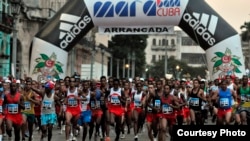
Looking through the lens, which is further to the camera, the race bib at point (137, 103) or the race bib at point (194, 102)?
the race bib at point (137, 103)

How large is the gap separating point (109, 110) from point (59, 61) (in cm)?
596

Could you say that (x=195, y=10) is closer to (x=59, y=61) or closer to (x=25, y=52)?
(x=59, y=61)

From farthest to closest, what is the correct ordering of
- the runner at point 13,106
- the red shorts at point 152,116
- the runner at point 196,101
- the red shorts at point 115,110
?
the runner at point 196,101 → the red shorts at point 115,110 → the red shorts at point 152,116 → the runner at point 13,106

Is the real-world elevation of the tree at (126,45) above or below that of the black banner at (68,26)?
above

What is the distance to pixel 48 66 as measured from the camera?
23.0 m

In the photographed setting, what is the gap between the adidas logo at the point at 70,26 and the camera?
74.7ft

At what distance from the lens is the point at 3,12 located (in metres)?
42.7

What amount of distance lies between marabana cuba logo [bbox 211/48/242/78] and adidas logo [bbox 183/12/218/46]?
21.6 inches

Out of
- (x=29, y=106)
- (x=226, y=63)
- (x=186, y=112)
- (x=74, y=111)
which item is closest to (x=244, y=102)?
(x=186, y=112)

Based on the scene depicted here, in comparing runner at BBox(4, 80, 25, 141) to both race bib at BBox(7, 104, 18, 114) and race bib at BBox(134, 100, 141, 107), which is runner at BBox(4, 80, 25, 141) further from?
race bib at BBox(134, 100, 141, 107)

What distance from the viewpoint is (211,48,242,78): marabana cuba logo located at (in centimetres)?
2250

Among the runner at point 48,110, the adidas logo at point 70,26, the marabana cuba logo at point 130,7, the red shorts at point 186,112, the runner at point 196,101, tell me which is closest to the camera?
the runner at point 48,110

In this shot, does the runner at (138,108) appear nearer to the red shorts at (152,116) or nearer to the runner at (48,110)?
the red shorts at (152,116)

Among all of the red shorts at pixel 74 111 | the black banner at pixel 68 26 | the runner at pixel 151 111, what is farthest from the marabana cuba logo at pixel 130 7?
the red shorts at pixel 74 111
